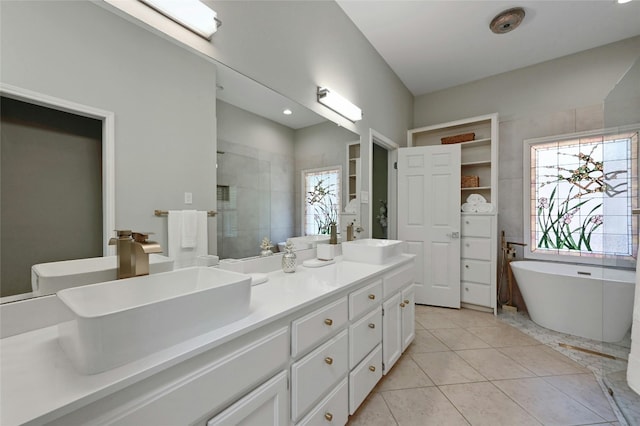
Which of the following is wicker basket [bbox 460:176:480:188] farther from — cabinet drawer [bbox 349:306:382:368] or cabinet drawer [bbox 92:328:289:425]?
cabinet drawer [bbox 92:328:289:425]

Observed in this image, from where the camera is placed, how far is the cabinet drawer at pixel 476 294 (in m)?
3.09

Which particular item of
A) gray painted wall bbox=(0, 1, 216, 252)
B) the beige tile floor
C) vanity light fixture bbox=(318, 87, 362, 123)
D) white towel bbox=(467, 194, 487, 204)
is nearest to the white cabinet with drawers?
white towel bbox=(467, 194, 487, 204)

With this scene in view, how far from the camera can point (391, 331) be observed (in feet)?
6.12

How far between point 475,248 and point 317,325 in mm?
2710

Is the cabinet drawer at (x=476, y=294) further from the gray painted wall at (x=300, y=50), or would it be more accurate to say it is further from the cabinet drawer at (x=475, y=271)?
the gray painted wall at (x=300, y=50)

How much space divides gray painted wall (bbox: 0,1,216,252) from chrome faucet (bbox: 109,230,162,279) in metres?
0.09

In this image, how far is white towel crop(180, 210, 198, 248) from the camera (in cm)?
117

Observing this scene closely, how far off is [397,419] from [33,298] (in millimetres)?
1740

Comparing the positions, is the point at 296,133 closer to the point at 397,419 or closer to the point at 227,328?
the point at 227,328

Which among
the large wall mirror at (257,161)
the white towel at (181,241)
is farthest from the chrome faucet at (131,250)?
the large wall mirror at (257,161)

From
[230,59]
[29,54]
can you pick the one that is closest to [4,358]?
[29,54]

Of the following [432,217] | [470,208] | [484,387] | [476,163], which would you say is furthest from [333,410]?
[476,163]

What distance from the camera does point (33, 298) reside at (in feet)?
2.59

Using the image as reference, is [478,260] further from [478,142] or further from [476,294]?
[478,142]
